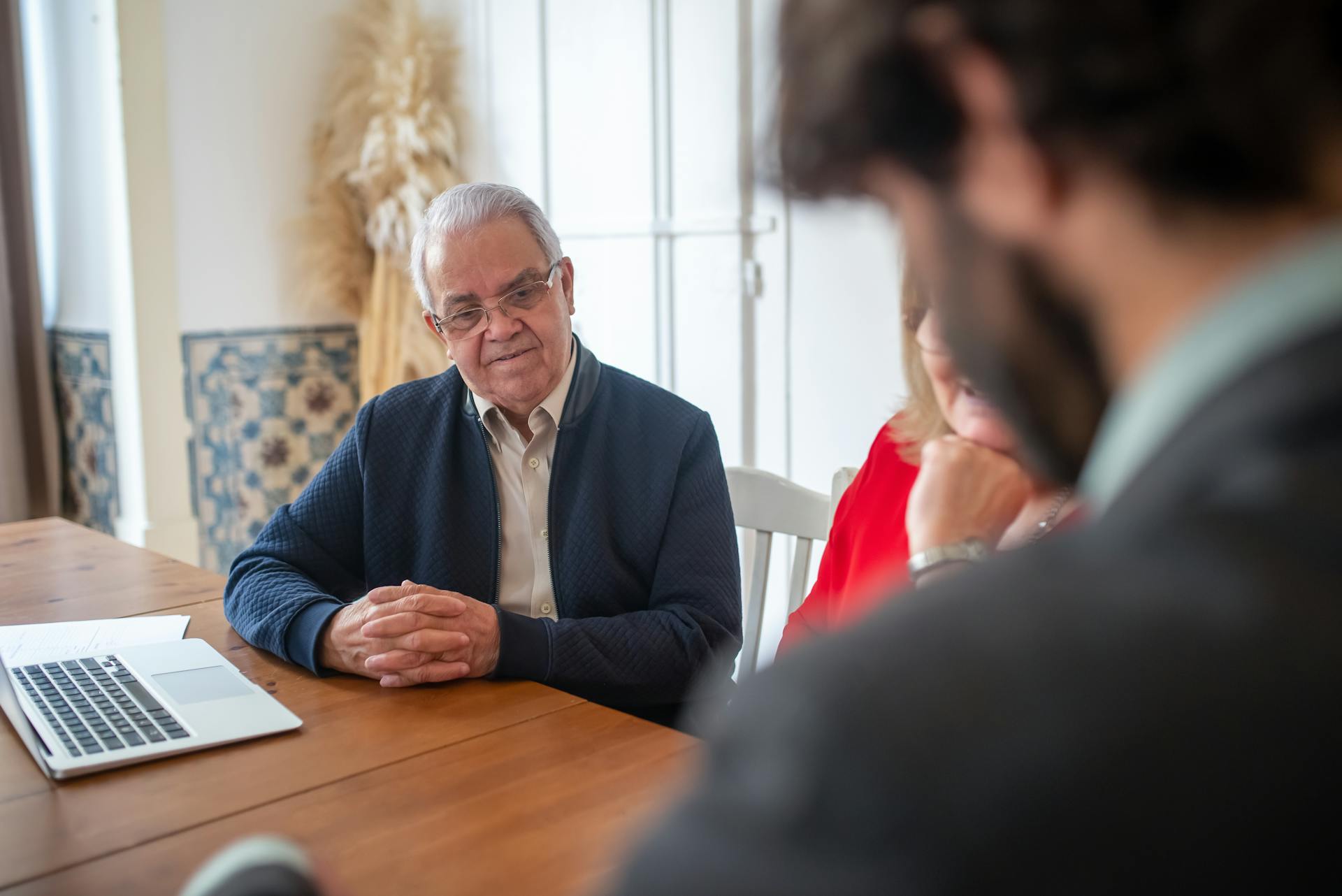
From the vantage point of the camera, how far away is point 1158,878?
0.30m

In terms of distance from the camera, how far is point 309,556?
1.70 meters

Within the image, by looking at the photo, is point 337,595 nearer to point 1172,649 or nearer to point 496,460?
point 496,460

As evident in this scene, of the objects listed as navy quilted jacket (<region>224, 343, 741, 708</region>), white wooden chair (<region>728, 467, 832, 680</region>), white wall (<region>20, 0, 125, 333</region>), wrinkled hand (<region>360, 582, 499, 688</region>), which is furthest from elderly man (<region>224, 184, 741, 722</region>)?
white wall (<region>20, 0, 125, 333</region>)

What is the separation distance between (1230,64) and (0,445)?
12.0 ft

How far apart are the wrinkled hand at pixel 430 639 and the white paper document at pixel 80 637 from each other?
14.2 inches

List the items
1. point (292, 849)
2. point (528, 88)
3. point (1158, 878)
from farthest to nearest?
1. point (528, 88)
2. point (292, 849)
3. point (1158, 878)

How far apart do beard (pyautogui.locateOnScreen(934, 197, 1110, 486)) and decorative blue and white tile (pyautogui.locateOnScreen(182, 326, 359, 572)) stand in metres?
3.15

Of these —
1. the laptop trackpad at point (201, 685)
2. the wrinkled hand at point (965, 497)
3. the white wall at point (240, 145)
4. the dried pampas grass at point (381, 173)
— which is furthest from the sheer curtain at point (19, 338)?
the wrinkled hand at point (965, 497)

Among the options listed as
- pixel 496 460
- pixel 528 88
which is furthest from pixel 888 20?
pixel 528 88

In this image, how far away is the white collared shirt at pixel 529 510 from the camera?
170 cm

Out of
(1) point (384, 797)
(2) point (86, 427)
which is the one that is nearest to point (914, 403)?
(1) point (384, 797)

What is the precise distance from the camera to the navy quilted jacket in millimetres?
1619

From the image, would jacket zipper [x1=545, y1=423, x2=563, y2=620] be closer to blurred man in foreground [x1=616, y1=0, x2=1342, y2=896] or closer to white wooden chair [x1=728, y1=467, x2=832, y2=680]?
white wooden chair [x1=728, y1=467, x2=832, y2=680]

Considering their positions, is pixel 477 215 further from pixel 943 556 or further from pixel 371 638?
pixel 943 556
